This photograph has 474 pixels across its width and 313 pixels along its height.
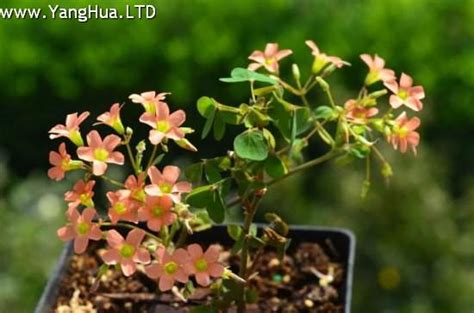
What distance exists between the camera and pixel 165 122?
1110 millimetres

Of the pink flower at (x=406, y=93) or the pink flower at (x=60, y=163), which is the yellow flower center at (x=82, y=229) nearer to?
the pink flower at (x=60, y=163)

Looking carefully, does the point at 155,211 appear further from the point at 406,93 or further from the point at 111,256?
the point at 406,93

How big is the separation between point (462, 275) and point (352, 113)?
150 centimetres

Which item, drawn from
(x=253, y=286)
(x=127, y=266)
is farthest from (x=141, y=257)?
(x=253, y=286)

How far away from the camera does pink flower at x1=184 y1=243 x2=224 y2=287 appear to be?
→ 1099 millimetres

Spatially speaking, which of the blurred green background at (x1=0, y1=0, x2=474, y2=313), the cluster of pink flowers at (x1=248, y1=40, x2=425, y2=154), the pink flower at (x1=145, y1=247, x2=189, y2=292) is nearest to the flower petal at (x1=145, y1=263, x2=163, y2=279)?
the pink flower at (x1=145, y1=247, x2=189, y2=292)

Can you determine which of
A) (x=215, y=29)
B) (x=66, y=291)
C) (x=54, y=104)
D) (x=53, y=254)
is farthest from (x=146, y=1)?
(x=66, y=291)

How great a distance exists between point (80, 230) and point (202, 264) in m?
0.12

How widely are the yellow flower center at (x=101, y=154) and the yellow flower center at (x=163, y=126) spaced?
5 centimetres

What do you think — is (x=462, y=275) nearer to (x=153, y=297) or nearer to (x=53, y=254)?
(x=53, y=254)

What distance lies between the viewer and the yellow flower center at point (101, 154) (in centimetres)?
111

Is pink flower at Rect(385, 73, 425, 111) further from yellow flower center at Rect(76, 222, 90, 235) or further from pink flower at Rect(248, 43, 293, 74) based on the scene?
yellow flower center at Rect(76, 222, 90, 235)

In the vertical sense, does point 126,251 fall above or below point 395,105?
below

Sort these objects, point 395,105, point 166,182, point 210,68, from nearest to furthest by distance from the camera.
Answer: point 166,182
point 395,105
point 210,68
